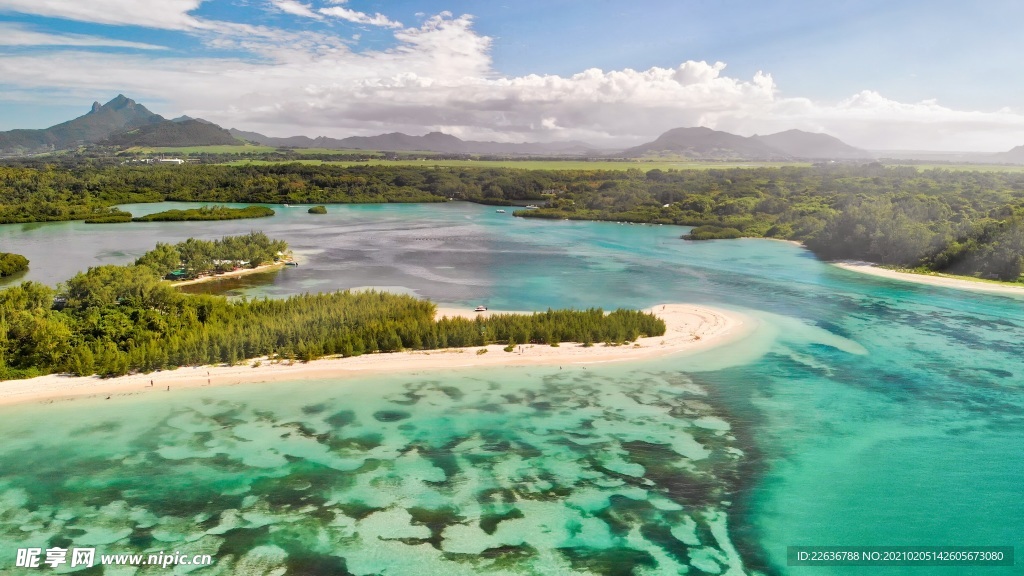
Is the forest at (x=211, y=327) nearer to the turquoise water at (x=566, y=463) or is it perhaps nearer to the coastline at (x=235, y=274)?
the turquoise water at (x=566, y=463)

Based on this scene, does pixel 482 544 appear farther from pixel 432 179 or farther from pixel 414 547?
pixel 432 179

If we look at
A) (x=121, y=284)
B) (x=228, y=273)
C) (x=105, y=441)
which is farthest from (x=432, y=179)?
(x=105, y=441)

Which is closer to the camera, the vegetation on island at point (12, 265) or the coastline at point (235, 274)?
the coastline at point (235, 274)

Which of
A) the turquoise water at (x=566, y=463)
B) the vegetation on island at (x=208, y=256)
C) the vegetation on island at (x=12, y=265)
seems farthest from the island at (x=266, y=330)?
the vegetation on island at (x=12, y=265)

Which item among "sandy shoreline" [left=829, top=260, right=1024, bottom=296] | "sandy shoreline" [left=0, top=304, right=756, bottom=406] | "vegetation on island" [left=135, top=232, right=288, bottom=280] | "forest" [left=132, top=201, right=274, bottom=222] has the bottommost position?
"sandy shoreline" [left=0, top=304, right=756, bottom=406]

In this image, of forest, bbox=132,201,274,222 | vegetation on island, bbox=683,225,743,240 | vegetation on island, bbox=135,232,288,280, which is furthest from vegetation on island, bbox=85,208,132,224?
vegetation on island, bbox=683,225,743,240

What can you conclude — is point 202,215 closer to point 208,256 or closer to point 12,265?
point 12,265

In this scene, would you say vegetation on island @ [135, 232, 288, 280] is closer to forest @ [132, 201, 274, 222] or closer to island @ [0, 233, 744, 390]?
island @ [0, 233, 744, 390]
